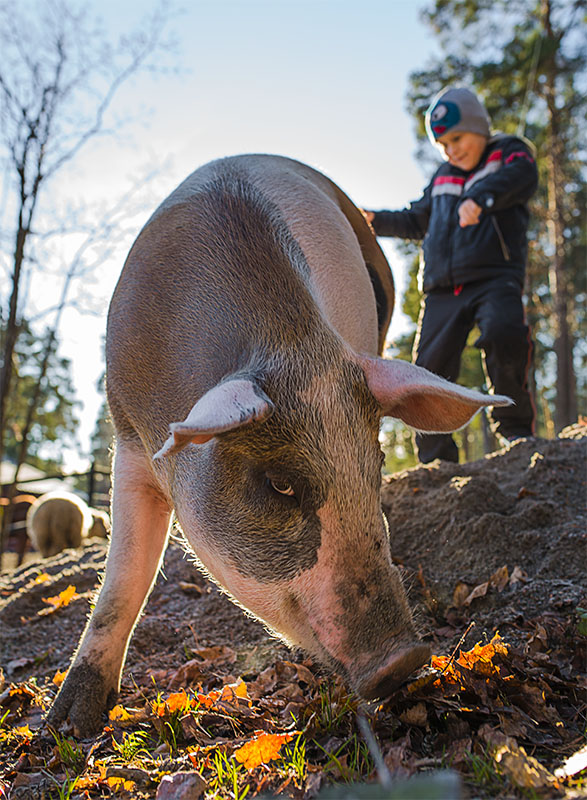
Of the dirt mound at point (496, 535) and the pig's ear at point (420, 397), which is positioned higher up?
the pig's ear at point (420, 397)

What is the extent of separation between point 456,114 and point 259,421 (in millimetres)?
4359

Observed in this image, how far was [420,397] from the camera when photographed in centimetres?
261

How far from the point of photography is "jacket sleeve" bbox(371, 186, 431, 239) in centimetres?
616

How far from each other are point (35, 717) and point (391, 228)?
16.1 ft

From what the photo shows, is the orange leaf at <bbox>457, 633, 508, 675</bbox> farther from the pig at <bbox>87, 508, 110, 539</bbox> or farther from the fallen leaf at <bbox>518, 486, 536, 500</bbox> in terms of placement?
the pig at <bbox>87, 508, 110, 539</bbox>

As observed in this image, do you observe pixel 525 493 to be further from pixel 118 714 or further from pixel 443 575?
pixel 118 714

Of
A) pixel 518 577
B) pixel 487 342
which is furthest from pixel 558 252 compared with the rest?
pixel 518 577

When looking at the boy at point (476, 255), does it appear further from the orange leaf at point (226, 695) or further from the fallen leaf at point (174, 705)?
the fallen leaf at point (174, 705)

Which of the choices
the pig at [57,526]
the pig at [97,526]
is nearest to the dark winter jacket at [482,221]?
the pig at [57,526]

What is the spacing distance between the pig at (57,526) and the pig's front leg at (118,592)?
27.1 feet

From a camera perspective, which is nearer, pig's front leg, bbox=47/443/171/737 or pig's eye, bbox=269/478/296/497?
pig's eye, bbox=269/478/296/497

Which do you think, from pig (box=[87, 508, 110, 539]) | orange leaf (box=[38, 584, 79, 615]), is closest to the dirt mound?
orange leaf (box=[38, 584, 79, 615])

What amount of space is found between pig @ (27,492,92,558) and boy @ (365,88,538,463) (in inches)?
274

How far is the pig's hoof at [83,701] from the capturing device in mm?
2723
